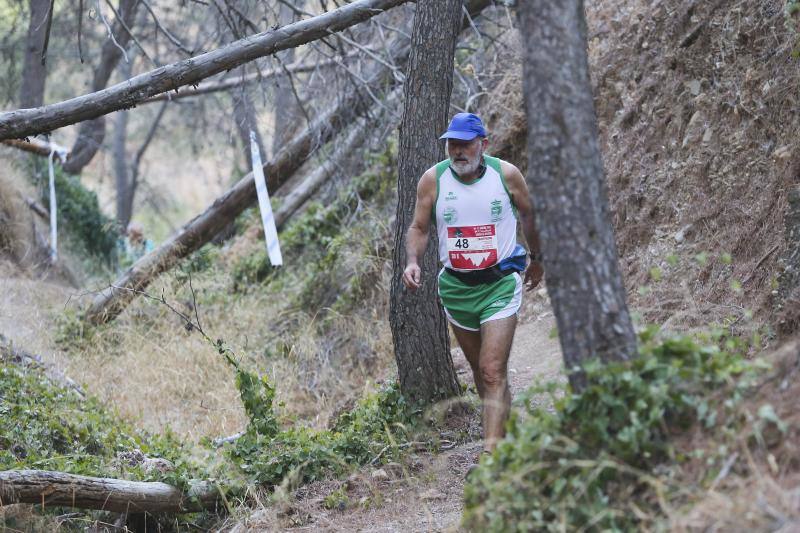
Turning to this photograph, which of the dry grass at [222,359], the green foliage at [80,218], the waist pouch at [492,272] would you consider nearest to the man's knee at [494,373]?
the waist pouch at [492,272]

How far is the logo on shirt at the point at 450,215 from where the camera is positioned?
529 cm

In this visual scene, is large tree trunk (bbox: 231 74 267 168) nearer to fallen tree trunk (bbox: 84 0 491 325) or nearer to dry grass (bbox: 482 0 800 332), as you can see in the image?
fallen tree trunk (bbox: 84 0 491 325)

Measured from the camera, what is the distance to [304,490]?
6043 mm

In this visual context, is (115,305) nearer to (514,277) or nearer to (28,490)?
(28,490)

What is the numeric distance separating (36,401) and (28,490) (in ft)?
8.73

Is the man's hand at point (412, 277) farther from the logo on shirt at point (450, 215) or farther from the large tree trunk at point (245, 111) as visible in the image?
the large tree trunk at point (245, 111)

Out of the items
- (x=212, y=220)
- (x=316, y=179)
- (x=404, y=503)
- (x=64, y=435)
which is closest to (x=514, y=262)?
(x=404, y=503)

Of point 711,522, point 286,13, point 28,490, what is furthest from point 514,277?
point 286,13

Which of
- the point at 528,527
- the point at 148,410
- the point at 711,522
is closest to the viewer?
the point at 711,522

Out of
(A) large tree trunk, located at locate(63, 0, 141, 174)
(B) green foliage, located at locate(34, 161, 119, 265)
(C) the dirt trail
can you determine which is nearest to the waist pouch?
(C) the dirt trail

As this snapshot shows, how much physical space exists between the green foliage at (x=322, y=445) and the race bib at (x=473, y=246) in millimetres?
1285

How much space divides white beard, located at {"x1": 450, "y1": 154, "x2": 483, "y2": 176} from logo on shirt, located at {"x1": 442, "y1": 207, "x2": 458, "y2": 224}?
0.21 m

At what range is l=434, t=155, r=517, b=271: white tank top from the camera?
5.27 metres

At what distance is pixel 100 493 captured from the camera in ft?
18.4
